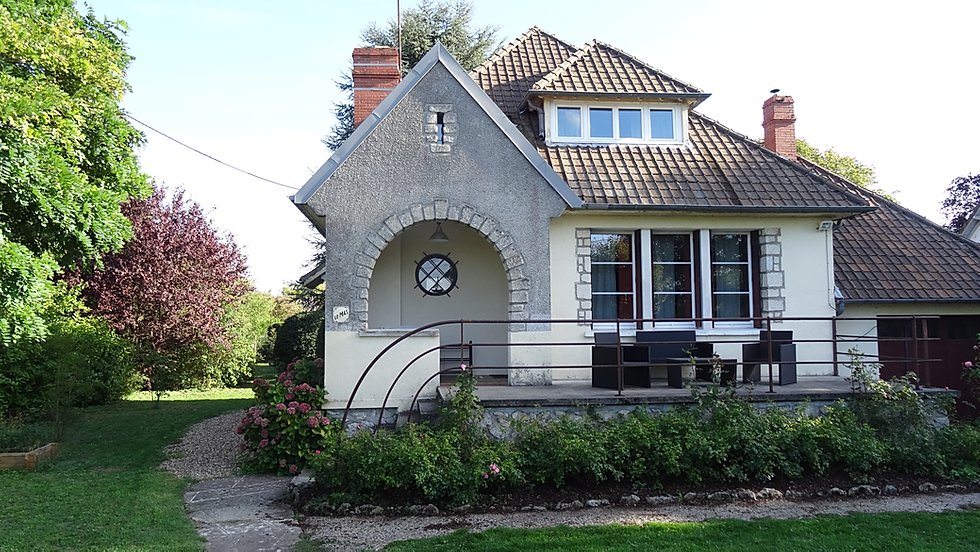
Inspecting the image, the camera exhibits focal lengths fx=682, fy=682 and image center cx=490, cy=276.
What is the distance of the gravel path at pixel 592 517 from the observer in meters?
6.86

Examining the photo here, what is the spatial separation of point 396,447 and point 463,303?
5.04 m

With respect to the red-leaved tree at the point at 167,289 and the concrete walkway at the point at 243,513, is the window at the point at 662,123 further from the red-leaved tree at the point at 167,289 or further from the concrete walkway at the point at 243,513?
the red-leaved tree at the point at 167,289

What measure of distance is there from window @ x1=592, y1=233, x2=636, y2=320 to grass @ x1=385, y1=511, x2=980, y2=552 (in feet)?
17.6

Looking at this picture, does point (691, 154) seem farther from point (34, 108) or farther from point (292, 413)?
point (34, 108)

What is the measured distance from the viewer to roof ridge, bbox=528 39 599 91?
13.1m

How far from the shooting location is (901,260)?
13.7 meters

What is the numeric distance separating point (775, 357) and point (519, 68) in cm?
822

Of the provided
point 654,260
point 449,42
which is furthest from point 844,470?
point 449,42

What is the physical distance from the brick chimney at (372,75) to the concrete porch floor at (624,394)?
524 centimetres

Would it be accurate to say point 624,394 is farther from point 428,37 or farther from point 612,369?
point 428,37

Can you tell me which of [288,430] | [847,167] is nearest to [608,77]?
[288,430]

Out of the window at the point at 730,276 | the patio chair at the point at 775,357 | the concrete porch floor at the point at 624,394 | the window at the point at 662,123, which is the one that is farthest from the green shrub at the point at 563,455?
the window at the point at 662,123

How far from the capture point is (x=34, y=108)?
9.10 meters

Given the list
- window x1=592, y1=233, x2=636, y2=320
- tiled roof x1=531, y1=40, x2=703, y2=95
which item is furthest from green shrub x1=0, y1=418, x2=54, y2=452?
tiled roof x1=531, y1=40, x2=703, y2=95
